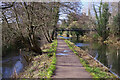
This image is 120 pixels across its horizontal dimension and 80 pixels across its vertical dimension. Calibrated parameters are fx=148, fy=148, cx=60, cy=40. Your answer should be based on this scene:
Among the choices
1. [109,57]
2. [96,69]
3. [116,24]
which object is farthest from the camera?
[116,24]

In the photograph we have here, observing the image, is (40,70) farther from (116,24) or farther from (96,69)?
(116,24)

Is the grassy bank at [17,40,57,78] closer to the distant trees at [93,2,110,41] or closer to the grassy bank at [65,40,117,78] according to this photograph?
the grassy bank at [65,40,117,78]

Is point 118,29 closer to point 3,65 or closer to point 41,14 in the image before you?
point 41,14

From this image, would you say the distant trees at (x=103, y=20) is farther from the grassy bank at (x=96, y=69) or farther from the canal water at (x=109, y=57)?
the grassy bank at (x=96, y=69)

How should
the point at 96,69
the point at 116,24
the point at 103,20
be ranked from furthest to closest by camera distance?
the point at 103,20 → the point at 116,24 → the point at 96,69

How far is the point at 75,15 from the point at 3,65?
36.6 feet

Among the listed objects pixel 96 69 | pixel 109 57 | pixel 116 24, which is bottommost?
pixel 109 57

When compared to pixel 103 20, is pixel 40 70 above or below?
below

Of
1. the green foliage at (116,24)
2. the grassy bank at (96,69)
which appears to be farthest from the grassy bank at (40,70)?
the green foliage at (116,24)

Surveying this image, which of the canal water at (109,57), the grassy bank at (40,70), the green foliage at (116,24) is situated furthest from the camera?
the green foliage at (116,24)

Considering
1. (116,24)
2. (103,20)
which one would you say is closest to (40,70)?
(116,24)

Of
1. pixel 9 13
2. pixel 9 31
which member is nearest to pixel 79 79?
pixel 9 31

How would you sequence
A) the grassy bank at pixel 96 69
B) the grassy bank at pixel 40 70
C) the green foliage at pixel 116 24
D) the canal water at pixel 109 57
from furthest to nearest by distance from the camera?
the green foliage at pixel 116 24
the canal water at pixel 109 57
the grassy bank at pixel 40 70
the grassy bank at pixel 96 69

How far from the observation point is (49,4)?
1534cm
